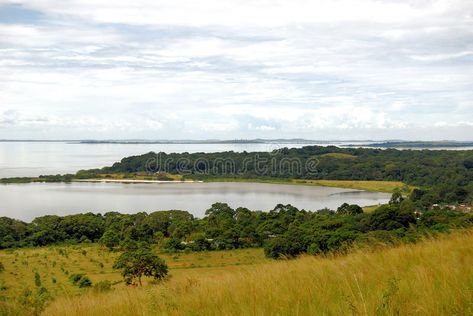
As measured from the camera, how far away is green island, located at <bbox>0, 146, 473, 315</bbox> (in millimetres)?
3139

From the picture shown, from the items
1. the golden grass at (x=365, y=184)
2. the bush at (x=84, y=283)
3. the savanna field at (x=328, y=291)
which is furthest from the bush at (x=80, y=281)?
the golden grass at (x=365, y=184)

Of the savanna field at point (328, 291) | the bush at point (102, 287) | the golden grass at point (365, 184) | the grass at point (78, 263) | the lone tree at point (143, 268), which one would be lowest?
the golden grass at point (365, 184)

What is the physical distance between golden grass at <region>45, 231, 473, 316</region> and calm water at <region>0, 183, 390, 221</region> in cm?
3372

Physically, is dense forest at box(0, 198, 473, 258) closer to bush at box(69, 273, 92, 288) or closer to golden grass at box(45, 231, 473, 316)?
bush at box(69, 273, 92, 288)

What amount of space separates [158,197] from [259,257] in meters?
30.7

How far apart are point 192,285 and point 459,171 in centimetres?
6743

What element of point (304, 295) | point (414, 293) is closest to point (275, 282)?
point (304, 295)

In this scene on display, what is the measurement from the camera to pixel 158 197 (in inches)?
1961

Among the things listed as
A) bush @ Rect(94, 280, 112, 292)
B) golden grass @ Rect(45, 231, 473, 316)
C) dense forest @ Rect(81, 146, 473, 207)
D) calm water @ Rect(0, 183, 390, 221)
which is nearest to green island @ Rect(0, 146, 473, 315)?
golden grass @ Rect(45, 231, 473, 316)

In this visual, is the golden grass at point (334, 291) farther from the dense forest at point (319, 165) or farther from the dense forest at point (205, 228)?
the dense forest at point (319, 165)

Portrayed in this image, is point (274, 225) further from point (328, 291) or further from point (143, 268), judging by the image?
point (328, 291)

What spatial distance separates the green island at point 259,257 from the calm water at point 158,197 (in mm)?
6260

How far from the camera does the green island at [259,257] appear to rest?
3.14m

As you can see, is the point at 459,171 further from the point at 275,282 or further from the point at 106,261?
the point at 275,282
